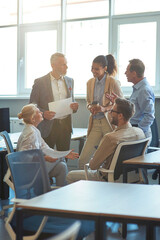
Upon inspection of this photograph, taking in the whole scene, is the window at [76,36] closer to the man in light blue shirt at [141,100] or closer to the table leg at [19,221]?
the man in light blue shirt at [141,100]

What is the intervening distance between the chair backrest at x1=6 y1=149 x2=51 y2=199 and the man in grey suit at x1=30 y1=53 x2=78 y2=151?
216cm

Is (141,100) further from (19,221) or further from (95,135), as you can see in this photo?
(19,221)

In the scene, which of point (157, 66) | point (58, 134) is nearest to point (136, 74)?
point (58, 134)

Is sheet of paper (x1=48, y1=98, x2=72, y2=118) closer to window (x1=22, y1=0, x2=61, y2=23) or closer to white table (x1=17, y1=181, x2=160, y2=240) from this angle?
white table (x1=17, y1=181, x2=160, y2=240)

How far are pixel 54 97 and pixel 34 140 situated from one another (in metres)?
1.16

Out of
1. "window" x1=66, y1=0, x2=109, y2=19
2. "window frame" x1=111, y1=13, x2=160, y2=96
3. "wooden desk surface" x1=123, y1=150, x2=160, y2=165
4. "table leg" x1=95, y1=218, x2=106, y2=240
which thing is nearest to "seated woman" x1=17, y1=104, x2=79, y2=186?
"wooden desk surface" x1=123, y1=150, x2=160, y2=165

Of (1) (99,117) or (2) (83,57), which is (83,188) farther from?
(2) (83,57)

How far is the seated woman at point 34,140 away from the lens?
3928 mm

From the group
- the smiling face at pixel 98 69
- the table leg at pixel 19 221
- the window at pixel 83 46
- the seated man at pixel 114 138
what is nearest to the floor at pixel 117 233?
the seated man at pixel 114 138

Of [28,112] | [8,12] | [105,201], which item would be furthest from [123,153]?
[8,12]

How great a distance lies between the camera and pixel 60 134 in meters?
4.96

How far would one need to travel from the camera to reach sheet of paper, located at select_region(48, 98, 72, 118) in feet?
15.4

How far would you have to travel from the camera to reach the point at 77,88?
7.36 m

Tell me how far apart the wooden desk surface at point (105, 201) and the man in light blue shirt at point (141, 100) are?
6.60ft
